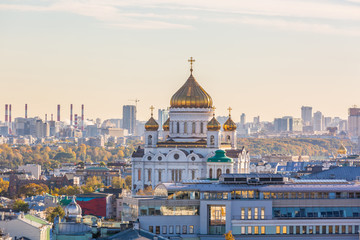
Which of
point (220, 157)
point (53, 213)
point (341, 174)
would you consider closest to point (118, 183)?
point (220, 157)

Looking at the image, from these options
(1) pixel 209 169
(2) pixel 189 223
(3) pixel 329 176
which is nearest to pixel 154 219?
(2) pixel 189 223

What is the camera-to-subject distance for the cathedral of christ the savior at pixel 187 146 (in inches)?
4887

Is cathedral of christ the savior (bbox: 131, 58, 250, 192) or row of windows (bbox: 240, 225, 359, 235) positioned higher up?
cathedral of christ the savior (bbox: 131, 58, 250, 192)

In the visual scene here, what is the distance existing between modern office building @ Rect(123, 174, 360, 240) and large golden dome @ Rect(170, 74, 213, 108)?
60.0 metres

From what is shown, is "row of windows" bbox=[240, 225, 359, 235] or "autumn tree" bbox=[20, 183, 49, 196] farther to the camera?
"autumn tree" bbox=[20, 183, 49, 196]

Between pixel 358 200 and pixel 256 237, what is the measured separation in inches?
204

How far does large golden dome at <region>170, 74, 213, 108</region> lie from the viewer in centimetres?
12888

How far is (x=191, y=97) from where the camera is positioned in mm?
129125

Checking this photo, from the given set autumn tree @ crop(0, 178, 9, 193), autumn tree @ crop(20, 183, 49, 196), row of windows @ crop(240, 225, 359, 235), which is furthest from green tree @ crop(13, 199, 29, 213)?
row of windows @ crop(240, 225, 359, 235)

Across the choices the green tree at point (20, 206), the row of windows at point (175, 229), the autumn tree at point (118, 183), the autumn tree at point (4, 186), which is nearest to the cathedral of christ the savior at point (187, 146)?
the green tree at point (20, 206)

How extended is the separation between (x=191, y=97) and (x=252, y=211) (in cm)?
6202

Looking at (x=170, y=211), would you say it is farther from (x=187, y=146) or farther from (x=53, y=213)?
(x=187, y=146)

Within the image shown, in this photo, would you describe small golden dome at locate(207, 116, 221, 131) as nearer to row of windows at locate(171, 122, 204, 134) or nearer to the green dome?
row of windows at locate(171, 122, 204, 134)

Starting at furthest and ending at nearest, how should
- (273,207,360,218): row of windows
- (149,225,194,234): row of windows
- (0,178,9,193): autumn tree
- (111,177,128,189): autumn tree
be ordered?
(0,178,9,193): autumn tree → (111,177,128,189): autumn tree → (273,207,360,218): row of windows → (149,225,194,234): row of windows
